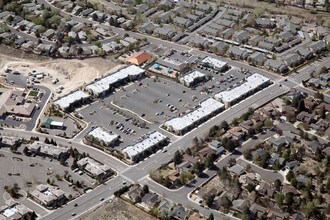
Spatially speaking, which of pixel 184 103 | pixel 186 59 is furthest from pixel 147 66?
pixel 184 103

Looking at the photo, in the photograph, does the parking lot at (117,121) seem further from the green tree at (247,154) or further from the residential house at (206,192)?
the green tree at (247,154)

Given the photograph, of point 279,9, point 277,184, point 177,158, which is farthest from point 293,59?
point 277,184

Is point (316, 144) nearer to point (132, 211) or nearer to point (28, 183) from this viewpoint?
point (132, 211)

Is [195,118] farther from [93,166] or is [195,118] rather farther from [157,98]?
[93,166]

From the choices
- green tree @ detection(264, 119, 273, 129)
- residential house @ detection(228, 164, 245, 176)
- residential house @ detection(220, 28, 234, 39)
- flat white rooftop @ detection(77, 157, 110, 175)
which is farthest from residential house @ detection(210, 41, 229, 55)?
flat white rooftop @ detection(77, 157, 110, 175)

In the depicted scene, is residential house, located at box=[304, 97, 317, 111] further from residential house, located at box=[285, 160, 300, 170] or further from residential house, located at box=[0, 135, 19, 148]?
residential house, located at box=[0, 135, 19, 148]

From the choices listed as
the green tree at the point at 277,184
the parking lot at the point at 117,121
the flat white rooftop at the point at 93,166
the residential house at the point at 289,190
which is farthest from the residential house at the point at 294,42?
the flat white rooftop at the point at 93,166
